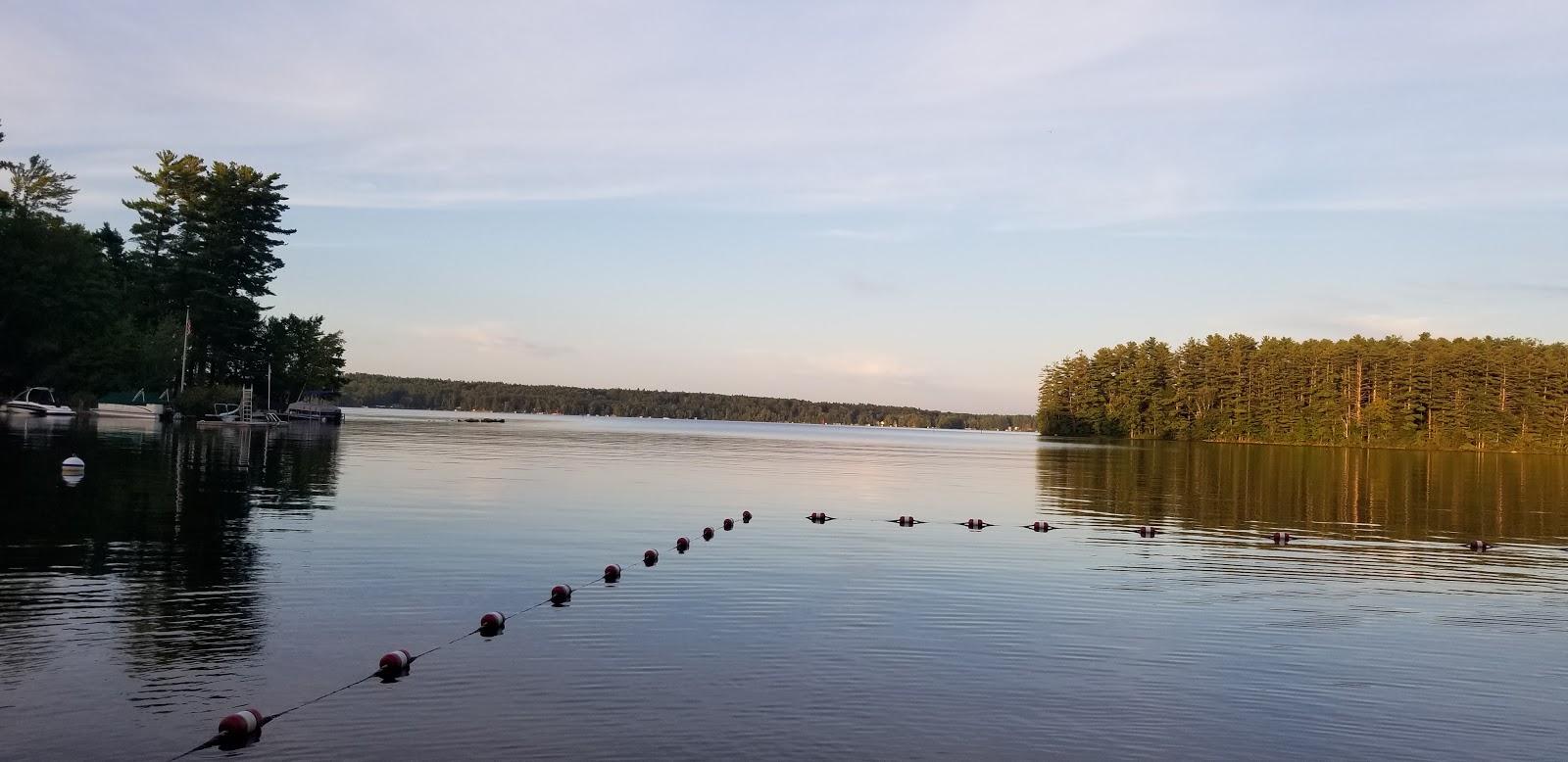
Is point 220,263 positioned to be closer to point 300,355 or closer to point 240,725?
point 300,355

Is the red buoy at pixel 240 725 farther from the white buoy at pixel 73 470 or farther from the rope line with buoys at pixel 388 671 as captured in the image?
the white buoy at pixel 73 470

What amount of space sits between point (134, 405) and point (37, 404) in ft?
26.6

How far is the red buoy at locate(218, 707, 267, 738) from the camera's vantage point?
1016 cm

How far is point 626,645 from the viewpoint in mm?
14930

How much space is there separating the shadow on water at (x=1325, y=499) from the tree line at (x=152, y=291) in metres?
68.4

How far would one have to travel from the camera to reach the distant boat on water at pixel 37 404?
81375 mm

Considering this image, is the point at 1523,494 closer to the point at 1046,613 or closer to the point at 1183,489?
the point at 1183,489

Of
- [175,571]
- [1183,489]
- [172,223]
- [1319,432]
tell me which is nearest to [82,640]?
[175,571]

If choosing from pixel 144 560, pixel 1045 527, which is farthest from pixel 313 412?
pixel 144 560

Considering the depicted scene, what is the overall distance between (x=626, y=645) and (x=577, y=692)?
2.54 metres

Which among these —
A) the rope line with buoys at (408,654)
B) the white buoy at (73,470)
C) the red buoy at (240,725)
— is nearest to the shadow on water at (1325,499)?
the rope line with buoys at (408,654)

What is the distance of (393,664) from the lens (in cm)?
1282

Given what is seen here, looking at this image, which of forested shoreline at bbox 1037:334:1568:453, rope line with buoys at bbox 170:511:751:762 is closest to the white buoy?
rope line with buoys at bbox 170:511:751:762

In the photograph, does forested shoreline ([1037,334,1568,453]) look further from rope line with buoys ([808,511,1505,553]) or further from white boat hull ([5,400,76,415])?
white boat hull ([5,400,76,415])
